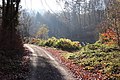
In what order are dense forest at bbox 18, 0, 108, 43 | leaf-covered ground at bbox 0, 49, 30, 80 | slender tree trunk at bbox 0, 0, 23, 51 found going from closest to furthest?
leaf-covered ground at bbox 0, 49, 30, 80
slender tree trunk at bbox 0, 0, 23, 51
dense forest at bbox 18, 0, 108, 43

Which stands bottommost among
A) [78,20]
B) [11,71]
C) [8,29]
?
[78,20]

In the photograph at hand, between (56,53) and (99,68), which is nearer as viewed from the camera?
(99,68)

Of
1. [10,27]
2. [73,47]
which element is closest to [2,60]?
[10,27]

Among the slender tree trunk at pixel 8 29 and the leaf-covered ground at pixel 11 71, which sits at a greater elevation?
the slender tree trunk at pixel 8 29

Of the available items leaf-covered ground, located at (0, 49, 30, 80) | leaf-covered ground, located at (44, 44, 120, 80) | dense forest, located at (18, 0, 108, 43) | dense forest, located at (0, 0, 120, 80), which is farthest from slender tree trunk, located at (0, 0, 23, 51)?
dense forest, located at (18, 0, 108, 43)

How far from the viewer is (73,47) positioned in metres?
48.0

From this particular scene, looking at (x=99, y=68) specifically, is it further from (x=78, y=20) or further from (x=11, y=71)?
(x=78, y=20)

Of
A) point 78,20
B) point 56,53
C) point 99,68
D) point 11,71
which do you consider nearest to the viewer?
point 11,71

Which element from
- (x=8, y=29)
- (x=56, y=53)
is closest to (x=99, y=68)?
(x=8, y=29)

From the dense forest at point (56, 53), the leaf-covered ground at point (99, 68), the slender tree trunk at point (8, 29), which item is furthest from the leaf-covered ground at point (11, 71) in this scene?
the slender tree trunk at point (8, 29)

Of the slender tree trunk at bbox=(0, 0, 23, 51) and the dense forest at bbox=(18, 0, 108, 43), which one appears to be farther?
the dense forest at bbox=(18, 0, 108, 43)

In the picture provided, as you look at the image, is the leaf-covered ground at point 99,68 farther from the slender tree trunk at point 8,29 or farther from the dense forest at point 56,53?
the slender tree trunk at point 8,29

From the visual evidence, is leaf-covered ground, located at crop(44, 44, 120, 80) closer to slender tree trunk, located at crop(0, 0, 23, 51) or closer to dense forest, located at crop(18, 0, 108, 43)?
slender tree trunk, located at crop(0, 0, 23, 51)

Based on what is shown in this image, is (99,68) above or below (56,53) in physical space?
above
